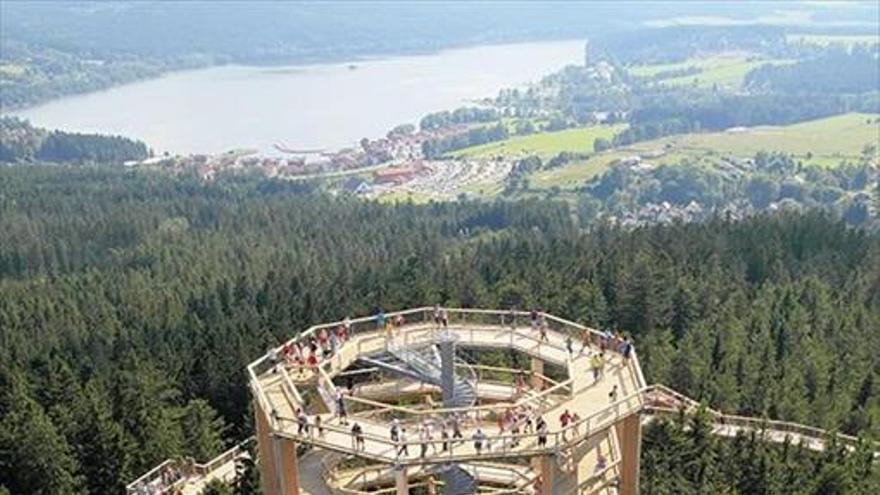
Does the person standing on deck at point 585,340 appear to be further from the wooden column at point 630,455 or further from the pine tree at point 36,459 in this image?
the pine tree at point 36,459

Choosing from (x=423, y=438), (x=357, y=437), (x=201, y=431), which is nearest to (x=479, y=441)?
(x=423, y=438)

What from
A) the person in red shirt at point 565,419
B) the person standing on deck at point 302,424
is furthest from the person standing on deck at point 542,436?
the person standing on deck at point 302,424

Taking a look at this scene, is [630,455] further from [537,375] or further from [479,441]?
[537,375]

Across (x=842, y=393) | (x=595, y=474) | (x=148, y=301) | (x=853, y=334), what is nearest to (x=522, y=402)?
(x=595, y=474)

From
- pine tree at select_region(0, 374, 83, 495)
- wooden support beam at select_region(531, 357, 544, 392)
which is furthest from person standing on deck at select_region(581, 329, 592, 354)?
pine tree at select_region(0, 374, 83, 495)

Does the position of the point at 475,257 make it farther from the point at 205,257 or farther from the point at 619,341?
the point at 619,341

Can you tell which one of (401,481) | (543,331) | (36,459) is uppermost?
(543,331)
